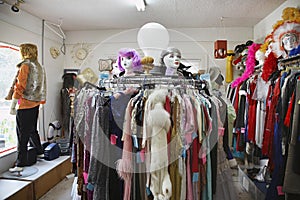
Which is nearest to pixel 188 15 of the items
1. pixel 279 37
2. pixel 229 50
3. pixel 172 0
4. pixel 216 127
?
pixel 172 0

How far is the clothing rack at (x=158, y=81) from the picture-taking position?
1.84 meters

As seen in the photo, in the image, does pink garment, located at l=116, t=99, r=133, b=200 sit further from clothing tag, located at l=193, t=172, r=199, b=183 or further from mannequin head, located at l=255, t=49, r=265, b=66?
mannequin head, located at l=255, t=49, r=265, b=66

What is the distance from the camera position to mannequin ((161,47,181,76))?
2113mm

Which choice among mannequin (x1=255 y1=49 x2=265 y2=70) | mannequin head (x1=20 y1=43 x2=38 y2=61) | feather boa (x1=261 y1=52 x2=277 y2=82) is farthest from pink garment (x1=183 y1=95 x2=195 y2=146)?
mannequin head (x1=20 y1=43 x2=38 y2=61)

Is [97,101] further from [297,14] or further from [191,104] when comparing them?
[297,14]

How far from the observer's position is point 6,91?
3.02 meters

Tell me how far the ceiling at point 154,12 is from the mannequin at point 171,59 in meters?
0.90

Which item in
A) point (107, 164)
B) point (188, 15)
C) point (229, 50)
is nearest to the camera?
point (107, 164)

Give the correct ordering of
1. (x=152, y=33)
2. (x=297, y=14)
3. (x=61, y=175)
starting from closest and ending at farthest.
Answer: (x=152, y=33) → (x=297, y=14) → (x=61, y=175)

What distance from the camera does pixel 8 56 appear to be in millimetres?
3029

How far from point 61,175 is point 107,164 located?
171cm

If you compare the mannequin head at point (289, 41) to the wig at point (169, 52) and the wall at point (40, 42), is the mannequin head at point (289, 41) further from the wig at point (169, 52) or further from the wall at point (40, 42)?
the wall at point (40, 42)

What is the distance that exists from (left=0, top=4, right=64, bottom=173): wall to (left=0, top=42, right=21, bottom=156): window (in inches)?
5.6

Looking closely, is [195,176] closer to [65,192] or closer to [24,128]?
[65,192]
